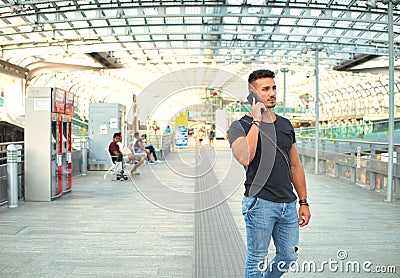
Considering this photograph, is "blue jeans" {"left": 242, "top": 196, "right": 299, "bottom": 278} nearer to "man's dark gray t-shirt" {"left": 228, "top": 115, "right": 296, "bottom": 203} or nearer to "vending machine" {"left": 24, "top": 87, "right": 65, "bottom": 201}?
"man's dark gray t-shirt" {"left": 228, "top": 115, "right": 296, "bottom": 203}

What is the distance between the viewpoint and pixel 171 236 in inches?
253

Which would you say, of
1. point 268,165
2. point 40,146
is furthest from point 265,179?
point 40,146

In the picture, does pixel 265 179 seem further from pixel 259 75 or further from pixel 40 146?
pixel 40 146

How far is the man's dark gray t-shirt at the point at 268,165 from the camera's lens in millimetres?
3170

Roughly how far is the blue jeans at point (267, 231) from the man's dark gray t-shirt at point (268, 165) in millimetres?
57

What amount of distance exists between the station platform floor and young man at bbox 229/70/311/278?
62.5 inches

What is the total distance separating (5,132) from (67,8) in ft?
34.8

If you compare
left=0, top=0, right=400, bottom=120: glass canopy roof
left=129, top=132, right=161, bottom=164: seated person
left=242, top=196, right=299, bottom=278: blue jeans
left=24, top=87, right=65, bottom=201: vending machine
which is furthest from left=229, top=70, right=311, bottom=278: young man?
left=129, top=132, right=161, bottom=164: seated person

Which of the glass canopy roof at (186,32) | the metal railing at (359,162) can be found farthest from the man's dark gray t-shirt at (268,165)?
the glass canopy roof at (186,32)

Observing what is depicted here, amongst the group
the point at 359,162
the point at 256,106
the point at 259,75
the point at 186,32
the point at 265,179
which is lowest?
the point at 359,162

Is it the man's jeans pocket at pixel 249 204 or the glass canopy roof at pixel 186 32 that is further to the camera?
the glass canopy roof at pixel 186 32

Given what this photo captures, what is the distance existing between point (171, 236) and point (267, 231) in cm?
341

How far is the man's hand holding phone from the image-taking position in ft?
10.3

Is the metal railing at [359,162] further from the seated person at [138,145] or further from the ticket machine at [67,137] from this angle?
the ticket machine at [67,137]
